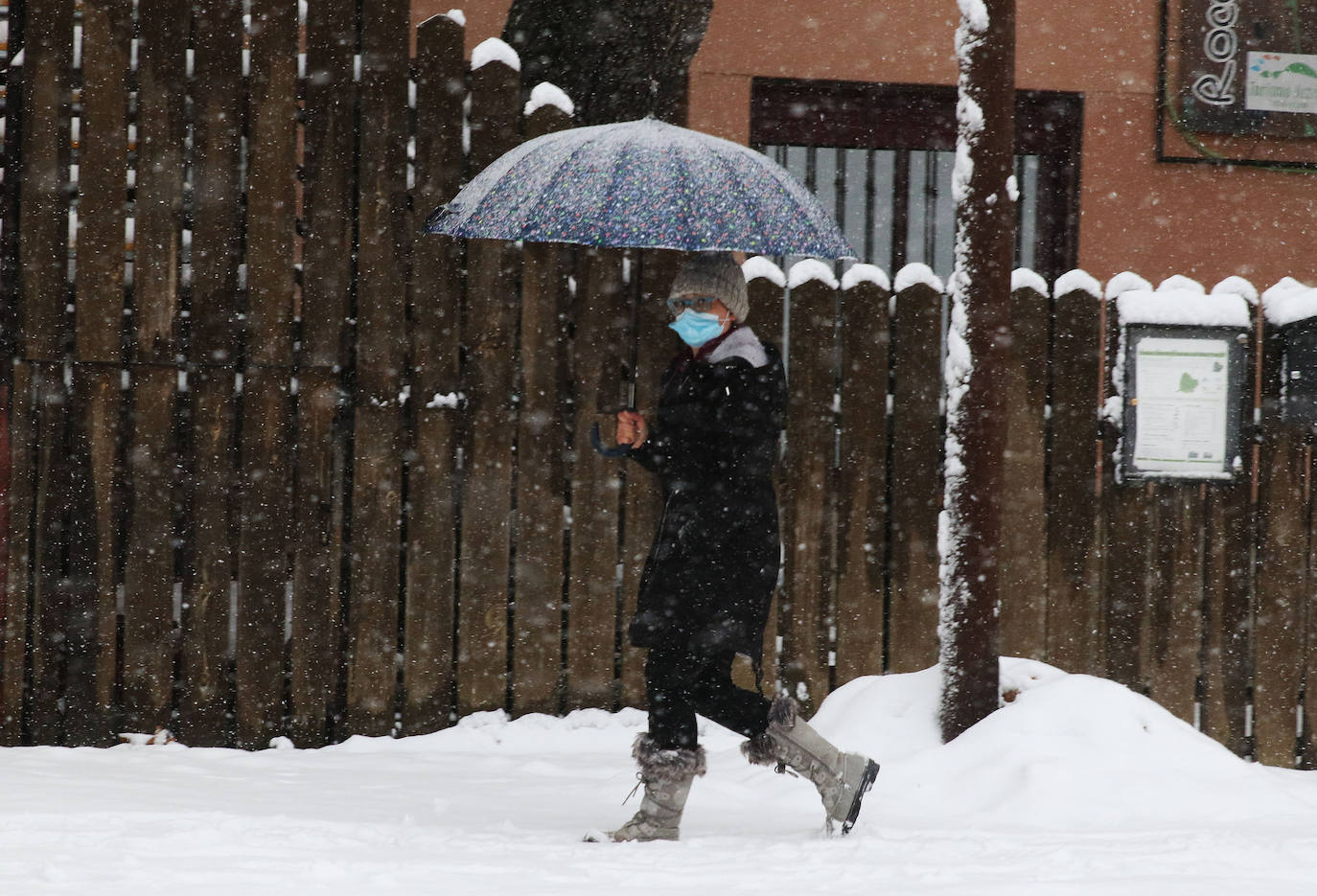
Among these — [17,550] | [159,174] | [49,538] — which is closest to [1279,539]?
[159,174]

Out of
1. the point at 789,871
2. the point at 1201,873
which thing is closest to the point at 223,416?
the point at 789,871

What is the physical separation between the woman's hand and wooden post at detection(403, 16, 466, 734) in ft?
4.67

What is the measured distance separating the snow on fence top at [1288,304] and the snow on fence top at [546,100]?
9.34ft

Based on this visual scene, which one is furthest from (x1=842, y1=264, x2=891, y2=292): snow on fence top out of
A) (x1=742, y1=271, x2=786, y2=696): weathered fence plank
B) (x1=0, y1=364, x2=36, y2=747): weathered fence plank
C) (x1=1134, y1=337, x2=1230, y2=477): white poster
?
(x1=0, y1=364, x2=36, y2=747): weathered fence plank

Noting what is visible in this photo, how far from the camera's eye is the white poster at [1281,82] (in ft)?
28.4

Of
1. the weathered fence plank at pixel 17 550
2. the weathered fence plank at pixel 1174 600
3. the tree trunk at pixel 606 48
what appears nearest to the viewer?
the weathered fence plank at pixel 17 550

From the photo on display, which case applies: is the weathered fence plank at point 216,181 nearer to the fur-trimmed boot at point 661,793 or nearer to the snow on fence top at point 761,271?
the snow on fence top at point 761,271

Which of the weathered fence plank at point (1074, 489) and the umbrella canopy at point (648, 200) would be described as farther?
the weathered fence plank at point (1074, 489)

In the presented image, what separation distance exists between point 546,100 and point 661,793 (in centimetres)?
265

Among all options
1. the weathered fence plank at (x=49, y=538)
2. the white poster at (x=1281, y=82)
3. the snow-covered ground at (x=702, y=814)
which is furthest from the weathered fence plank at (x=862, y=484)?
the white poster at (x=1281, y=82)

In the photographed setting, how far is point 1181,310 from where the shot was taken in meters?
5.47

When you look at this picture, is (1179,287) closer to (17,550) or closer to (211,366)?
(211,366)

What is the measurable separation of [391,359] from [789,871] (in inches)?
97.5

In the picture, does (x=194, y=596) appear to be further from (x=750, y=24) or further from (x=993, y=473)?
(x=750, y=24)
